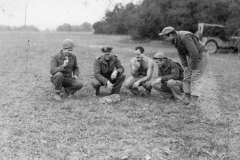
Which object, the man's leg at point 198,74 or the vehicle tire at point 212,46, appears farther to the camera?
the vehicle tire at point 212,46

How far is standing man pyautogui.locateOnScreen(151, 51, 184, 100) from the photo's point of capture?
6359 mm

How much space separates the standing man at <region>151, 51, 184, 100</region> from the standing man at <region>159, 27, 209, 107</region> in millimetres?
203

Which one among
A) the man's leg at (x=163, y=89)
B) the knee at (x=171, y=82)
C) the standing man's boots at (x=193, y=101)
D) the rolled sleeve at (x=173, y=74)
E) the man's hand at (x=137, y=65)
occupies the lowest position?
the standing man's boots at (x=193, y=101)

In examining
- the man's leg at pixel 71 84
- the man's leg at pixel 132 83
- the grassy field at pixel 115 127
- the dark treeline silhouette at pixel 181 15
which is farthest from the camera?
the dark treeline silhouette at pixel 181 15

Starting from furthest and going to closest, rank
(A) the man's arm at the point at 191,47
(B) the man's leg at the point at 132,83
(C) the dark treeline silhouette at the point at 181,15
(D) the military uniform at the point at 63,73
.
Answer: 1. (C) the dark treeline silhouette at the point at 181,15
2. (B) the man's leg at the point at 132,83
3. (D) the military uniform at the point at 63,73
4. (A) the man's arm at the point at 191,47

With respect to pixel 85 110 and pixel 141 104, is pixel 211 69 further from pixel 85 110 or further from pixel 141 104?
pixel 85 110

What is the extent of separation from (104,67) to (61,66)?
946 mm

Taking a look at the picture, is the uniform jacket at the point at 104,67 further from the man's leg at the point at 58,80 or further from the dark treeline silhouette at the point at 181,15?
the dark treeline silhouette at the point at 181,15

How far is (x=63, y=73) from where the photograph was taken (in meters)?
6.77

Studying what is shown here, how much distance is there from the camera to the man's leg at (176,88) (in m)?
6.39

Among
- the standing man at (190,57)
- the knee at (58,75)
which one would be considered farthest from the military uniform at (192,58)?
the knee at (58,75)

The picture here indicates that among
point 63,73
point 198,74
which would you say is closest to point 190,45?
point 198,74

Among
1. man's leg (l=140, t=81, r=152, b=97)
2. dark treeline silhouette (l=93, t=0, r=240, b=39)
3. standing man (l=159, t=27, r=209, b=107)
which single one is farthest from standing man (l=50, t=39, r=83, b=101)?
dark treeline silhouette (l=93, t=0, r=240, b=39)

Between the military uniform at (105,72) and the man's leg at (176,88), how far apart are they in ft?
3.62
